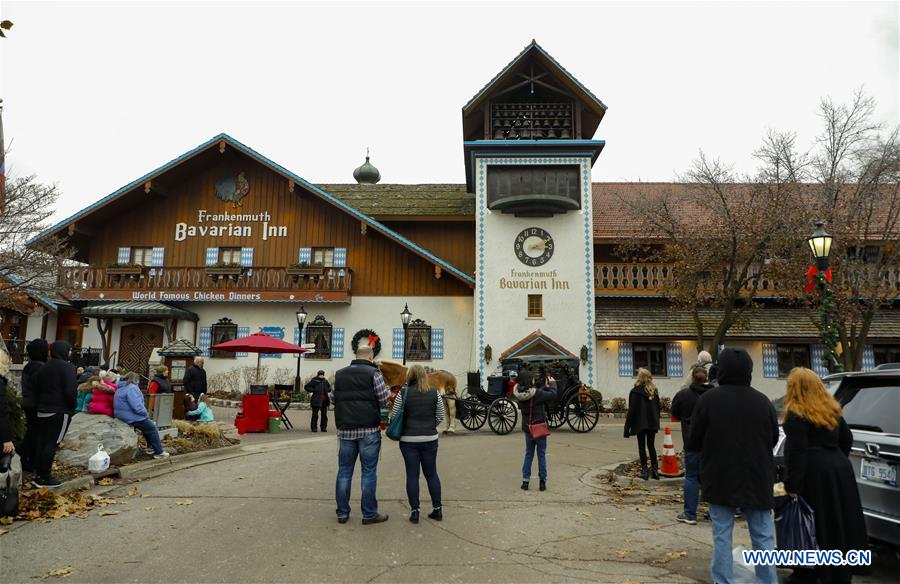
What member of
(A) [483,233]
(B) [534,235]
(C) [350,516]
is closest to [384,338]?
(A) [483,233]

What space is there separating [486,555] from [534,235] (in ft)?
62.0

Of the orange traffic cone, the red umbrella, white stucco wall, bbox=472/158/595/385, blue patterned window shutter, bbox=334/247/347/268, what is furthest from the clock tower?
the orange traffic cone

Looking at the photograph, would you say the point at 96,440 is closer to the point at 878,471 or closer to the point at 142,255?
the point at 878,471

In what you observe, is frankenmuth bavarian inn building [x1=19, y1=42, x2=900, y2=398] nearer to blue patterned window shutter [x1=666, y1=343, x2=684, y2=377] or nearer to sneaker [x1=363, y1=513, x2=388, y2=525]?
blue patterned window shutter [x1=666, y1=343, x2=684, y2=377]

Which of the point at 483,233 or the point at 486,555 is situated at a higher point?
the point at 483,233

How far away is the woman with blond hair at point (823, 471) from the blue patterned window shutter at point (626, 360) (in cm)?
1876

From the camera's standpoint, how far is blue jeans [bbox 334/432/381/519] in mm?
6336

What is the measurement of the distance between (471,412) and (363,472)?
30.4 feet

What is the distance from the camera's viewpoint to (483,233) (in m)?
23.5

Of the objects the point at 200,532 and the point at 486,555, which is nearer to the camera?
the point at 486,555

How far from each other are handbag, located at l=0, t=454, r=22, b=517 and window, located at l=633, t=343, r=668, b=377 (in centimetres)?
2063

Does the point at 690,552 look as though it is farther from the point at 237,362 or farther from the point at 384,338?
the point at 237,362

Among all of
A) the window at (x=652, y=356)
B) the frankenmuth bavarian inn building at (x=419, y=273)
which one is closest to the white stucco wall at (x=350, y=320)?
the frankenmuth bavarian inn building at (x=419, y=273)

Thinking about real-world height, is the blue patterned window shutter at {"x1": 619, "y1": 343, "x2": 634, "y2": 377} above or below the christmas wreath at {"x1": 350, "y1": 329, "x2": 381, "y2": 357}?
below
